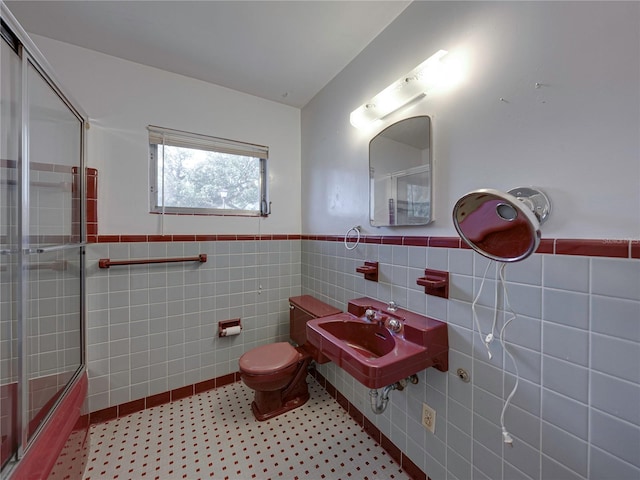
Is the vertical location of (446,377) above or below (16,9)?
below

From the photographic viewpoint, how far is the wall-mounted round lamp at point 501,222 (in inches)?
24.7

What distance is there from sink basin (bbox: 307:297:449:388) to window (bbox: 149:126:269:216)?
1.22 meters

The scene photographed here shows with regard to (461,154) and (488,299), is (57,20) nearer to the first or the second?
(461,154)

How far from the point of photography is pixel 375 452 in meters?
1.42

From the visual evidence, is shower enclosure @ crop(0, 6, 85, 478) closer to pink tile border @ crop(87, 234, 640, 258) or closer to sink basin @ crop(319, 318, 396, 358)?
pink tile border @ crop(87, 234, 640, 258)

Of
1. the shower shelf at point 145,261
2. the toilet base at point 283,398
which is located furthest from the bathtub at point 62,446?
the toilet base at point 283,398

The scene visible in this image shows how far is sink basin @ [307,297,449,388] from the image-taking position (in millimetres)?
965

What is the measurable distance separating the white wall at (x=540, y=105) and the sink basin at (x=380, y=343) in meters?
0.44

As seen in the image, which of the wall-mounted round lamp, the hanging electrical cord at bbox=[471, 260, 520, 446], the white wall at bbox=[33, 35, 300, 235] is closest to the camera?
the wall-mounted round lamp

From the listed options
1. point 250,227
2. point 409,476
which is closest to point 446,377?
point 409,476

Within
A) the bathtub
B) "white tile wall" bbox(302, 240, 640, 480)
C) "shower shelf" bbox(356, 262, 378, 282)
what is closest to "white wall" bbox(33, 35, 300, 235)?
the bathtub

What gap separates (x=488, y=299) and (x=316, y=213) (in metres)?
1.42

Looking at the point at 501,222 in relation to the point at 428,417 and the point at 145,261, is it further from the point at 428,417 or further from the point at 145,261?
the point at 145,261

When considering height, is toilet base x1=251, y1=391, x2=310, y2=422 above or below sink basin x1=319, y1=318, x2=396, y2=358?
below
